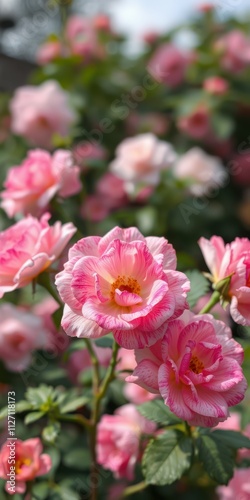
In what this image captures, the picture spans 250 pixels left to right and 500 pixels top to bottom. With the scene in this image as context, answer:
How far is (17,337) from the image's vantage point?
120 centimetres

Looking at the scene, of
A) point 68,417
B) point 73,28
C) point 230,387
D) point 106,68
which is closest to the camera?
point 230,387

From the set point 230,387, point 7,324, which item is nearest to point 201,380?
point 230,387

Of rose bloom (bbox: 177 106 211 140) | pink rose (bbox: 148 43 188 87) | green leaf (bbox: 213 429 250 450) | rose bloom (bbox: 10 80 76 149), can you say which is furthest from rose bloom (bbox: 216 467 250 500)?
pink rose (bbox: 148 43 188 87)

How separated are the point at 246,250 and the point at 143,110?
146cm

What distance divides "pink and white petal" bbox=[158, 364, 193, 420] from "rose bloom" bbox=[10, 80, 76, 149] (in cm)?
115

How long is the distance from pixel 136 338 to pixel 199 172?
1.14 metres

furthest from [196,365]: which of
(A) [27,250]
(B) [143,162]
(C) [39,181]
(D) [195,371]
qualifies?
(B) [143,162]

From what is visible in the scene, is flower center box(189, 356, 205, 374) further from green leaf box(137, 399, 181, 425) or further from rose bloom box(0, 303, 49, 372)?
rose bloom box(0, 303, 49, 372)

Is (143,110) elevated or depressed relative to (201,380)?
depressed

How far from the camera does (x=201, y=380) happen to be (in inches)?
21.6

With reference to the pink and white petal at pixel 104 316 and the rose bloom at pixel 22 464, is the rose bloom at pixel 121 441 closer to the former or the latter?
the rose bloom at pixel 22 464

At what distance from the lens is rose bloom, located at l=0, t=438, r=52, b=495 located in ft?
2.24

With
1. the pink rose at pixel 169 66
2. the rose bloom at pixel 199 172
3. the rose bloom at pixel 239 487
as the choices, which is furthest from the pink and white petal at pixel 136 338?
the pink rose at pixel 169 66

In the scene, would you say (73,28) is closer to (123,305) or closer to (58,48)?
(58,48)
